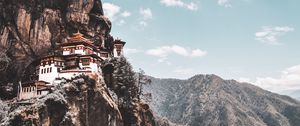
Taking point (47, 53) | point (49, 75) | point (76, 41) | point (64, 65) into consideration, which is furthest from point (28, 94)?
point (47, 53)

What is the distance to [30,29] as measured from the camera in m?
91.6

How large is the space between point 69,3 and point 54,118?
37.0m

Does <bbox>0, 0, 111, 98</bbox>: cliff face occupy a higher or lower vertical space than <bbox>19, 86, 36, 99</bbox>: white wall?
higher

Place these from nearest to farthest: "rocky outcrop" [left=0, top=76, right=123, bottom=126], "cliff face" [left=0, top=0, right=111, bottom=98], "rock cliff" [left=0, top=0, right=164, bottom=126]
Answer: "rocky outcrop" [left=0, top=76, right=123, bottom=126], "rock cliff" [left=0, top=0, right=164, bottom=126], "cliff face" [left=0, top=0, right=111, bottom=98]

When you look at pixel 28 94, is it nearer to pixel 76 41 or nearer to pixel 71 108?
pixel 71 108

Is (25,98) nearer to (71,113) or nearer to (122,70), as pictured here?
(71,113)

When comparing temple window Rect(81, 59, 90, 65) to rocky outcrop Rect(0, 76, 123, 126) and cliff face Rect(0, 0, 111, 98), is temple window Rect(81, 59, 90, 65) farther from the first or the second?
cliff face Rect(0, 0, 111, 98)

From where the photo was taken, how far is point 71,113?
240 feet

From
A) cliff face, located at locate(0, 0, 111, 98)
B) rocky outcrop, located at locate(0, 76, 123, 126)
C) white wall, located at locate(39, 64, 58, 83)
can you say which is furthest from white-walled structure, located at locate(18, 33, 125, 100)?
cliff face, located at locate(0, 0, 111, 98)

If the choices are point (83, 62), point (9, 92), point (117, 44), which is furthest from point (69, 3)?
point (9, 92)

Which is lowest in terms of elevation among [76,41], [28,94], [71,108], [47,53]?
[71,108]

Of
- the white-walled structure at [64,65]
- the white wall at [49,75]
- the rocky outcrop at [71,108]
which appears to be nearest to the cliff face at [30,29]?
the white-walled structure at [64,65]

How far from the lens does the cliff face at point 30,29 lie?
88.0 m

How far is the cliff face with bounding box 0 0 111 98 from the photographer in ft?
289
